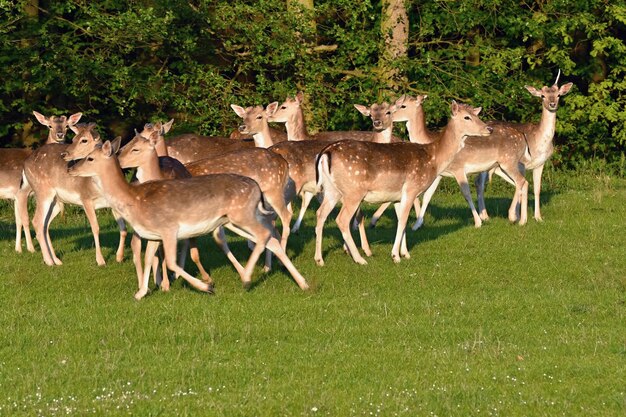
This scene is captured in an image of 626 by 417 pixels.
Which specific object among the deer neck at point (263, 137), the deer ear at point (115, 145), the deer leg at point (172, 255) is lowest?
the deer neck at point (263, 137)

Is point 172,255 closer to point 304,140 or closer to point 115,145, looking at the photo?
point 115,145

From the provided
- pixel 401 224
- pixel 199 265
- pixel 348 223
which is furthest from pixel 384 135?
pixel 199 265

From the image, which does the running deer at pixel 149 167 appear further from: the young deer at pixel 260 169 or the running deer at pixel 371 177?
the running deer at pixel 371 177

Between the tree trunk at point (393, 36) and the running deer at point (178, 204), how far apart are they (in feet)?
35.1

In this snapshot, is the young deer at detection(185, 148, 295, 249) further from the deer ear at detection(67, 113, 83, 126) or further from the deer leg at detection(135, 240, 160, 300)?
the deer ear at detection(67, 113, 83, 126)

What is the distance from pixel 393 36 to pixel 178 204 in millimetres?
11669

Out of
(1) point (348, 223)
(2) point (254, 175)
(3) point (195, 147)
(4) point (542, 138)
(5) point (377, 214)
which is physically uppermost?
(2) point (254, 175)

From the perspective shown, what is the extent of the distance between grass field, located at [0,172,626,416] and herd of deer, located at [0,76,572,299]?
428 millimetres

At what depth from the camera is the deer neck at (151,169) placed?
38.8 feet

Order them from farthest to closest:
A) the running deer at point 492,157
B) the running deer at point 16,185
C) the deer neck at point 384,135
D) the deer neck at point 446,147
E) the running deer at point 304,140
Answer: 1. the running deer at point 492,157
2. the deer neck at point 384,135
3. the running deer at point 16,185
4. the running deer at point 304,140
5. the deer neck at point 446,147

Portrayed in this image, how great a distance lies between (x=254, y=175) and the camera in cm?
1262

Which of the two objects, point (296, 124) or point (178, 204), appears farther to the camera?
point (296, 124)

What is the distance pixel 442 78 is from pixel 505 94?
3.68 feet

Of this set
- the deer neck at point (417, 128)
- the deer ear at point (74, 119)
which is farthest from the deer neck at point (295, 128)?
the deer ear at point (74, 119)
